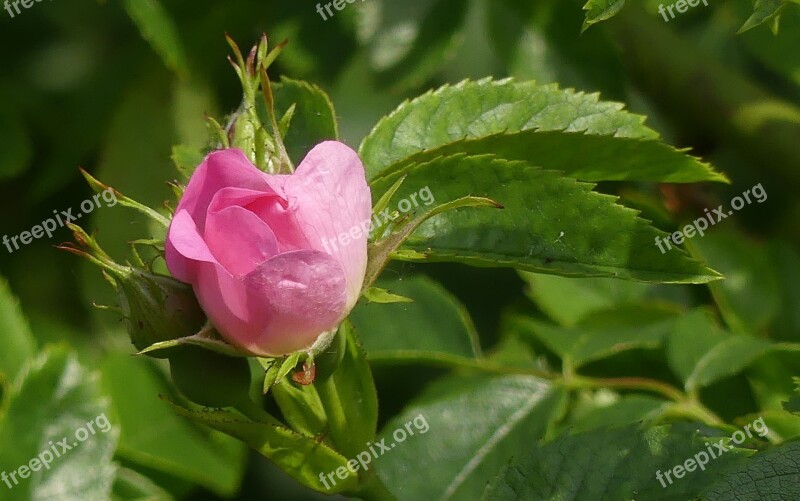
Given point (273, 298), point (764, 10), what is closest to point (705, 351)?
point (764, 10)

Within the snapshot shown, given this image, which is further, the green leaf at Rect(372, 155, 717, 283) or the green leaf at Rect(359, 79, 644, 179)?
the green leaf at Rect(359, 79, 644, 179)

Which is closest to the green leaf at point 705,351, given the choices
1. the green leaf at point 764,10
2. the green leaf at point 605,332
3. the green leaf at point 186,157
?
the green leaf at point 605,332

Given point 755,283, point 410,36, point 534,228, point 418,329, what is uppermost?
point 410,36

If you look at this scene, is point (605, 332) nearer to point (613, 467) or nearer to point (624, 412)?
point (624, 412)

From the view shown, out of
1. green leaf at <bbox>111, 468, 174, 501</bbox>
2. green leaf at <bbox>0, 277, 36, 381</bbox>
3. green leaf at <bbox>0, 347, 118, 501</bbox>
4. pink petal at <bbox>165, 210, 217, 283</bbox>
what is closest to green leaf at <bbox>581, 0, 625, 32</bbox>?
pink petal at <bbox>165, 210, 217, 283</bbox>

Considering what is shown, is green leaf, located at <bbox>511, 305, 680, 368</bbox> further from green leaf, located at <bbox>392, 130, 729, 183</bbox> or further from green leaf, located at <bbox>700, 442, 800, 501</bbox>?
green leaf, located at <bbox>700, 442, 800, 501</bbox>

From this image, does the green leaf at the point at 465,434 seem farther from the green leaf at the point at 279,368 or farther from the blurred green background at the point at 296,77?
the green leaf at the point at 279,368

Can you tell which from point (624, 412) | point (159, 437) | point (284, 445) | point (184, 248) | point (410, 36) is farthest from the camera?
point (410, 36)

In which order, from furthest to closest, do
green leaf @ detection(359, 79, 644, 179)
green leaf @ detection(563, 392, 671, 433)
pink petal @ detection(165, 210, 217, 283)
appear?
green leaf @ detection(563, 392, 671, 433)
green leaf @ detection(359, 79, 644, 179)
pink petal @ detection(165, 210, 217, 283)
